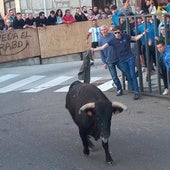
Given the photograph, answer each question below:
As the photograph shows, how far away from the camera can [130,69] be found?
37.4ft

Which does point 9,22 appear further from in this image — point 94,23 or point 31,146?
point 31,146

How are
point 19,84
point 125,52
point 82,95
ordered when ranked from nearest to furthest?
point 82,95, point 125,52, point 19,84

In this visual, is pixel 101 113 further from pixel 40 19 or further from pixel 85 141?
pixel 40 19

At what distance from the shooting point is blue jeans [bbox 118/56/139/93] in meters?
11.4

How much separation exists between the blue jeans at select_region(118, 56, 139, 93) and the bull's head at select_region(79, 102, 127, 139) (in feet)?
15.2

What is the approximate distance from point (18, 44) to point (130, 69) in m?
7.80

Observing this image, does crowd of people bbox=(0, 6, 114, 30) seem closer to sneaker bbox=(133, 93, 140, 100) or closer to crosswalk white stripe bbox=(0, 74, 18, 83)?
crosswalk white stripe bbox=(0, 74, 18, 83)

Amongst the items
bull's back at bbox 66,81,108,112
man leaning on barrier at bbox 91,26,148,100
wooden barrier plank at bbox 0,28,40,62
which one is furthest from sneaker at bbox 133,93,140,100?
wooden barrier plank at bbox 0,28,40,62

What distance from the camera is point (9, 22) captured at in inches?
734

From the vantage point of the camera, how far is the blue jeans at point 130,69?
1136 cm

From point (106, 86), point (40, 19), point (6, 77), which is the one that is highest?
point (40, 19)

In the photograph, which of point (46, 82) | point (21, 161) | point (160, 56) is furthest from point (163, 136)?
point (46, 82)

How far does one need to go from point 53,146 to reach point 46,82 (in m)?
6.78

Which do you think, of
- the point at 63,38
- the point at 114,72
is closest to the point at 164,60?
the point at 114,72
